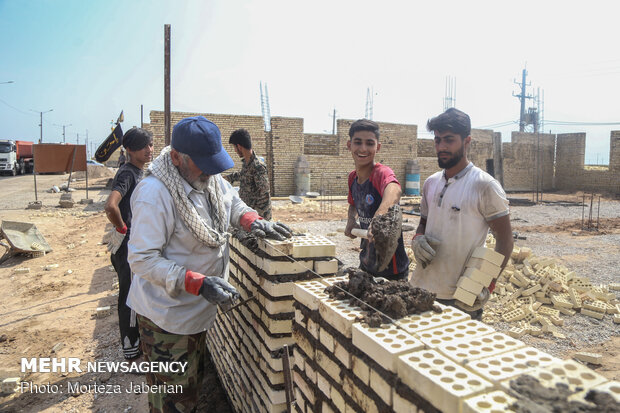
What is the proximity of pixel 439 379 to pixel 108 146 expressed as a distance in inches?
418

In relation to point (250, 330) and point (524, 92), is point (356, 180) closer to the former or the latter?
point (250, 330)

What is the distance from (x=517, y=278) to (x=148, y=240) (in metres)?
5.55

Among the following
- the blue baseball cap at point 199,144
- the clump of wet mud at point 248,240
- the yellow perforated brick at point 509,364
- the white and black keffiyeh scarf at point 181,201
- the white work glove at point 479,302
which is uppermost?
the blue baseball cap at point 199,144

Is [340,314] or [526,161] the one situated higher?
[526,161]

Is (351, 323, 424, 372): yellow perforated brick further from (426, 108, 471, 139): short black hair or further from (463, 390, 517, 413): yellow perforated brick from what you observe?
(426, 108, 471, 139): short black hair

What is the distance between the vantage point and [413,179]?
20.3 meters

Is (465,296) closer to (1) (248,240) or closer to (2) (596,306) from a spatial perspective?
(1) (248,240)

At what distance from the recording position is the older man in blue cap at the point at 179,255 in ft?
6.36

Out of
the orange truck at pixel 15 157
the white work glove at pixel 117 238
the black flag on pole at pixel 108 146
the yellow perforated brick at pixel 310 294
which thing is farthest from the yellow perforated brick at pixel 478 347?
the orange truck at pixel 15 157

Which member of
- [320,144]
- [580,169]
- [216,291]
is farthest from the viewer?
[580,169]

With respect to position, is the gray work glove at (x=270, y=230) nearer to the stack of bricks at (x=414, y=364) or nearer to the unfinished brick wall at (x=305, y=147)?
the stack of bricks at (x=414, y=364)

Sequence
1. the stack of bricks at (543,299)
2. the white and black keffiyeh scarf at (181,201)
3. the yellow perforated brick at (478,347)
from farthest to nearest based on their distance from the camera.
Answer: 1. the stack of bricks at (543,299)
2. the white and black keffiyeh scarf at (181,201)
3. the yellow perforated brick at (478,347)

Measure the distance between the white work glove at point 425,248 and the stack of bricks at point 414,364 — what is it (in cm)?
87

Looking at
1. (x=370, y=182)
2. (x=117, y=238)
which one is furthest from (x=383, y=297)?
(x=117, y=238)
